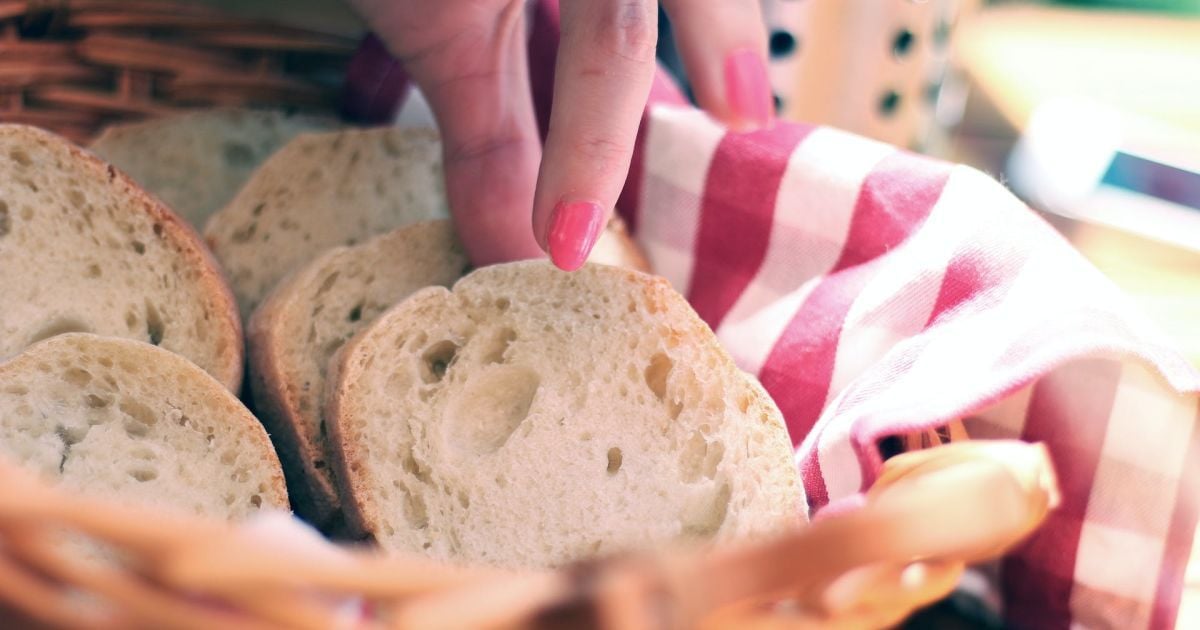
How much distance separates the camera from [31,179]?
3.02ft

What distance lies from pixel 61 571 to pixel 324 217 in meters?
0.79

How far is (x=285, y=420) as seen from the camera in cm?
95

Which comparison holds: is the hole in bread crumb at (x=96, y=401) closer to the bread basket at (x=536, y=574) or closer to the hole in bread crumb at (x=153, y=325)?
the hole in bread crumb at (x=153, y=325)

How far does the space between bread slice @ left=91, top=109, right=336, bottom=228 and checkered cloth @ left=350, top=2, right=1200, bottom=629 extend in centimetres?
46

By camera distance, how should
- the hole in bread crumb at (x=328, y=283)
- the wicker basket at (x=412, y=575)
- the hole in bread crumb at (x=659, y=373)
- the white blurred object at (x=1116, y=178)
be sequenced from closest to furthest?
the wicker basket at (x=412, y=575), the hole in bread crumb at (x=659, y=373), the hole in bread crumb at (x=328, y=283), the white blurred object at (x=1116, y=178)

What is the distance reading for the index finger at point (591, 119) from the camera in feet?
2.72

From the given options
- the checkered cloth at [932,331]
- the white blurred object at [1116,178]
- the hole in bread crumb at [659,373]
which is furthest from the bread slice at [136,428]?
the white blurred object at [1116,178]

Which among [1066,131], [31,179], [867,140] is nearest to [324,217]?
[31,179]

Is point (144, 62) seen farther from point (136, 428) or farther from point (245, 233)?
point (136, 428)

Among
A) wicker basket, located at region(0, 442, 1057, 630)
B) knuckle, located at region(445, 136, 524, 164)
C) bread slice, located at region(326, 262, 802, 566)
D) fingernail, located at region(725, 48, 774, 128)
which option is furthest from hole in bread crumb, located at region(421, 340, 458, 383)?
wicker basket, located at region(0, 442, 1057, 630)

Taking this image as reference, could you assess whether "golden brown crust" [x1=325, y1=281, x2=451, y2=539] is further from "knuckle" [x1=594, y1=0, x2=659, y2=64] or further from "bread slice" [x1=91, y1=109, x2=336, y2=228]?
"bread slice" [x1=91, y1=109, x2=336, y2=228]

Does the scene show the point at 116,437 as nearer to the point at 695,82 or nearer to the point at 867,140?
the point at 695,82

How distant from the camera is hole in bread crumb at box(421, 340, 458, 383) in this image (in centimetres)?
90

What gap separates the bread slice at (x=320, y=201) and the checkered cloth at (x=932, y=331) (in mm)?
251
